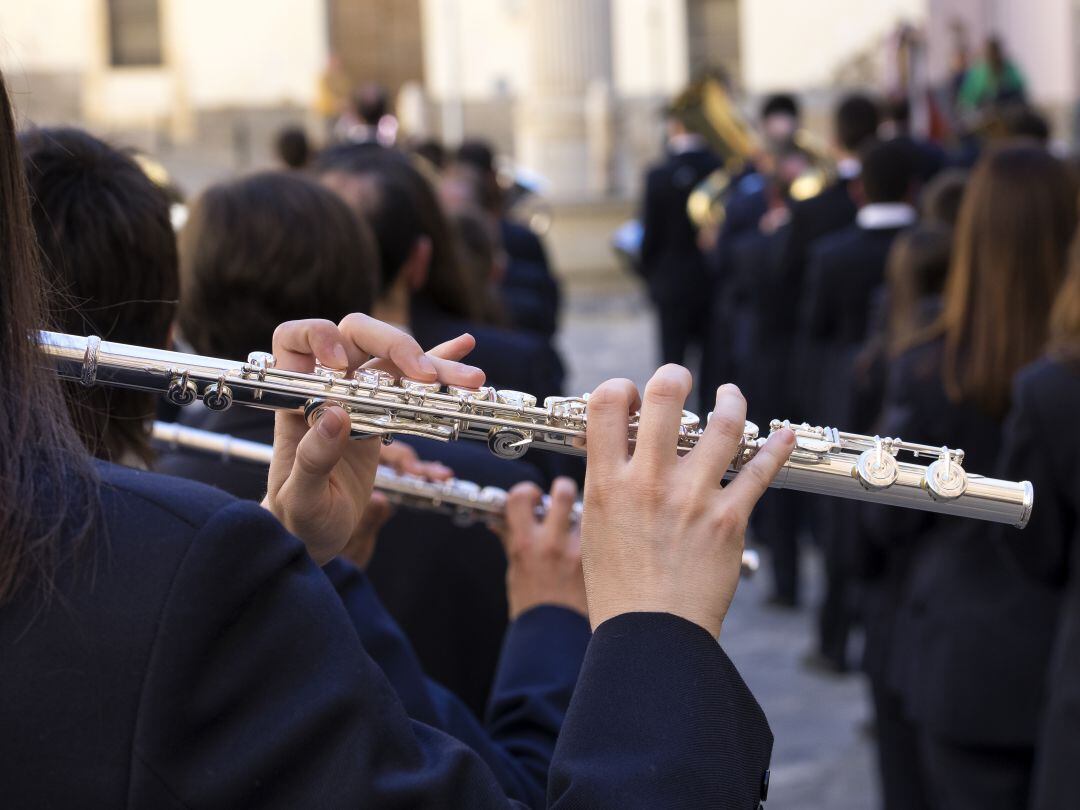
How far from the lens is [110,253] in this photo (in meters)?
1.69

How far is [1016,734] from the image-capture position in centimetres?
314

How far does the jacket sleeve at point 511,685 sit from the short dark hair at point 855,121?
517 cm

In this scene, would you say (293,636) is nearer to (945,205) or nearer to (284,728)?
(284,728)

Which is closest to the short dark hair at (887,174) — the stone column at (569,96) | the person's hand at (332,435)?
the person's hand at (332,435)

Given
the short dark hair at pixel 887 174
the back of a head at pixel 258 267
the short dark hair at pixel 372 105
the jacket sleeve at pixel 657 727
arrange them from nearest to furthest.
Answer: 1. the jacket sleeve at pixel 657 727
2. the back of a head at pixel 258 267
3. the short dark hair at pixel 887 174
4. the short dark hair at pixel 372 105

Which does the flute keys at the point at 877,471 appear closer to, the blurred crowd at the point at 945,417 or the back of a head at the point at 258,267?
the back of a head at the point at 258,267

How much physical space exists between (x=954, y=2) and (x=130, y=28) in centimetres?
1443

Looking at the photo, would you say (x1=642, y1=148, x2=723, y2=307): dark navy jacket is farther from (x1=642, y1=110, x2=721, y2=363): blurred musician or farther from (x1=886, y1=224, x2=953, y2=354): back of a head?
(x1=886, y1=224, x2=953, y2=354): back of a head

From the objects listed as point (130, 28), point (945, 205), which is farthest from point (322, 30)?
point (945, 205)

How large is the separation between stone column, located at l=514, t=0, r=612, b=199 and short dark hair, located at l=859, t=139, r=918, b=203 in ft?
43.0

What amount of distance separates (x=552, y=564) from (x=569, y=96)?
17.2 metres

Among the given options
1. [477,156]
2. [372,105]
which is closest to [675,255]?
[372,105]

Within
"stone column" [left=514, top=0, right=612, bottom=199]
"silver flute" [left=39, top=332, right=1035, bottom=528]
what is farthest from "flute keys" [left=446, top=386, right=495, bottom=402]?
"stone column" [left=514, top=0, right=612, bottom=199]

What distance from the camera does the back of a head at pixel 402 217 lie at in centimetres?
309
